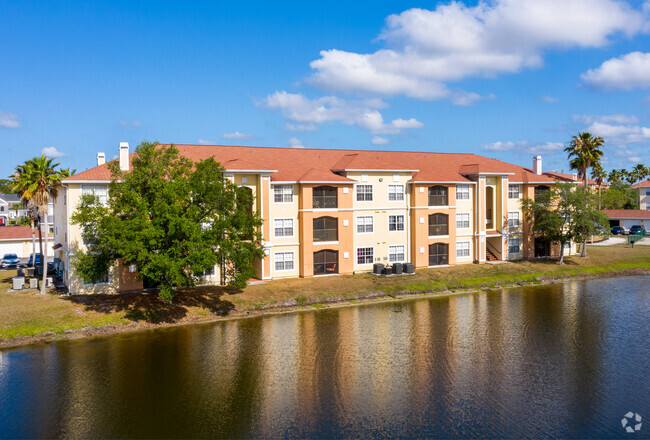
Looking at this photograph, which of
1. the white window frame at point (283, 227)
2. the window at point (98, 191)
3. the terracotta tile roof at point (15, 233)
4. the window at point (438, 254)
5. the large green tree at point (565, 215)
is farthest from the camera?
the terracotta tile roof at point (15, 233)

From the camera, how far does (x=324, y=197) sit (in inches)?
1935

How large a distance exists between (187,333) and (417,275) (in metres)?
24.8

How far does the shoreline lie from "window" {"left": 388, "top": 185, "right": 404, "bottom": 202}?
11.3m

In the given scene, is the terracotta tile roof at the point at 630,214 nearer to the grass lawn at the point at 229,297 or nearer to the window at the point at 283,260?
the grass lawn at the point at 229,297

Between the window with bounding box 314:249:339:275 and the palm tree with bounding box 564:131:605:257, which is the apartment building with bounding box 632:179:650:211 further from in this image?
the window with bounding box 314:249:339:275

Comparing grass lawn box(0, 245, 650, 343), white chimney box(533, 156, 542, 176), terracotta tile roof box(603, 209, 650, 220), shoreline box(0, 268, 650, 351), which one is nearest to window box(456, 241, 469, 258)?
grass lawn box(0, 245, 650, 343)

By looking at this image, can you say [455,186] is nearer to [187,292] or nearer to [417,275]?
[417,275]

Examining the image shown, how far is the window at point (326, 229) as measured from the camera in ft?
161

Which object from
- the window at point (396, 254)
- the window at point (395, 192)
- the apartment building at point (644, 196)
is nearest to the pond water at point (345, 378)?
the window at point (396, 254)

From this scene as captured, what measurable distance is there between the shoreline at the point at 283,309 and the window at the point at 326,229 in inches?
293

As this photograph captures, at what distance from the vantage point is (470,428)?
20.0 m

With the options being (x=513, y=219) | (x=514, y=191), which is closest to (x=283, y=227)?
(x=513, y=219)

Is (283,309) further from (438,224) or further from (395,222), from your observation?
(438,224)

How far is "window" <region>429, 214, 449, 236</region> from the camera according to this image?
5447cm
